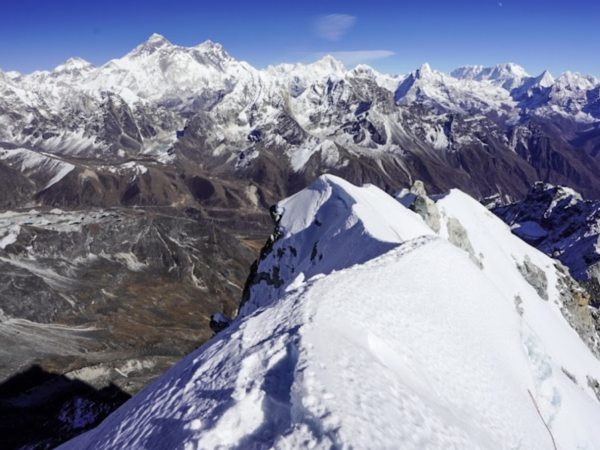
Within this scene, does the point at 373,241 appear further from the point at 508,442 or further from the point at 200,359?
the point at 200,359

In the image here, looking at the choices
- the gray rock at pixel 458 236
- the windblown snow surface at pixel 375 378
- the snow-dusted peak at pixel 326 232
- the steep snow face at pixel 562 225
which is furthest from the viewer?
the steep snow face at pixel 562 225

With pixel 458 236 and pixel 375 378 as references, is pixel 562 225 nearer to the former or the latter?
pixel 458 236

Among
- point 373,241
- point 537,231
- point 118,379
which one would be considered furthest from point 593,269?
point 118,379

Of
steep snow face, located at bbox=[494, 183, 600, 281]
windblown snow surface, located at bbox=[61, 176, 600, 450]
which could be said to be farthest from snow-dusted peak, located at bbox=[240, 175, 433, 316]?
steep snow face, located at bbox=[494, 183, 600, 281]

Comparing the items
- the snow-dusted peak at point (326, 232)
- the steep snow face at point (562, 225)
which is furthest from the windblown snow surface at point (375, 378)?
the steep snow face at point (562, 225)

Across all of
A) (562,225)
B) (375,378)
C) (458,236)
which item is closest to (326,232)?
(458,236)

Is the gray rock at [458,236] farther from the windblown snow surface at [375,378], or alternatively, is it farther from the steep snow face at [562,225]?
the steep snow face at [562,225]
